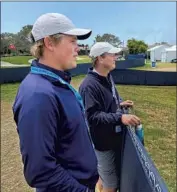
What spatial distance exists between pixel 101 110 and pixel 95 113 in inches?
3.3

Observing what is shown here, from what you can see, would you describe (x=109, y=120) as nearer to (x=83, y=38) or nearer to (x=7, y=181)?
(x=83, y=38)

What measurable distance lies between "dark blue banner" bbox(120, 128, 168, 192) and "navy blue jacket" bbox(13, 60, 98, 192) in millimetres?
329

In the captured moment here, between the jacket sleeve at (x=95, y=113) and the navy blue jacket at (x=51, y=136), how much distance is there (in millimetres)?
1065

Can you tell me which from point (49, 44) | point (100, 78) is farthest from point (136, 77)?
point (49, 44)

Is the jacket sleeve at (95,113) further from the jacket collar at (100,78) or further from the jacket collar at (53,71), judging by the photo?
the jacket collar at (53,71)

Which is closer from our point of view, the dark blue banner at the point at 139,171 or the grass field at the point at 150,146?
the dark blue banner at the point at 139,171

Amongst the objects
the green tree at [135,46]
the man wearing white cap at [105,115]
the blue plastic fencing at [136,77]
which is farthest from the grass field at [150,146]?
the green tree at [135,46]

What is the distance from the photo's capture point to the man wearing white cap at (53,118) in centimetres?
160

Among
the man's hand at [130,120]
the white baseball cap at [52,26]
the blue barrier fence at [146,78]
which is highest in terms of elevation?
the white baseball cap at [52,26]

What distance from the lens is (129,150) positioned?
2740 mm

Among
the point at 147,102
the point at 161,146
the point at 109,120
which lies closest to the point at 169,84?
the point at 147,102

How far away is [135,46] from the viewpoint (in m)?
91.2

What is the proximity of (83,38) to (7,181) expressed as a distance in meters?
3.54

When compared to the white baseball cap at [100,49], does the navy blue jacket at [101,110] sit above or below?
below
